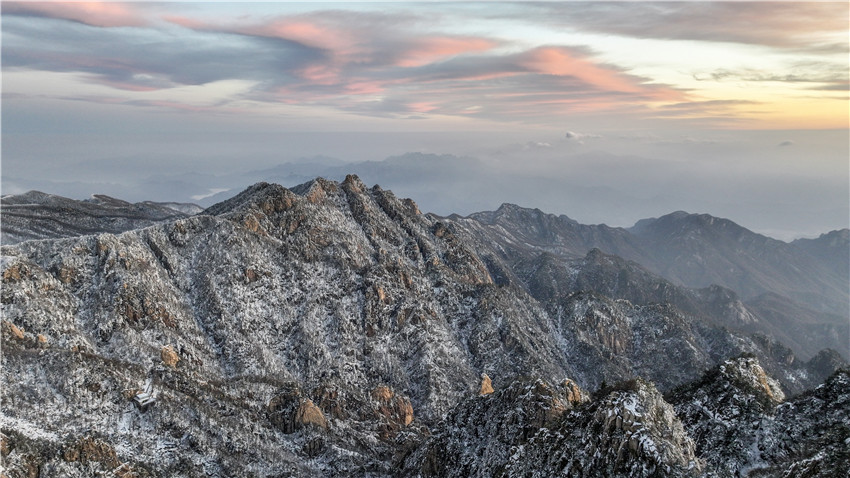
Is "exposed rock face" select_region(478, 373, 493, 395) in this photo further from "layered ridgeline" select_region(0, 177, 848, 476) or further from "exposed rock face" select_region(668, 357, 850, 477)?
"exposed rock face" select_region(668, 357, 850, 477)

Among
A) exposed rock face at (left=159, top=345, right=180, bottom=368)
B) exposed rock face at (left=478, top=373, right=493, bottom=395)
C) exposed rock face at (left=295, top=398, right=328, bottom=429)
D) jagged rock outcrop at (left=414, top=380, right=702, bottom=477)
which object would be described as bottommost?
exposed rock face at (left=478, top=373, right=493, bottom=395)

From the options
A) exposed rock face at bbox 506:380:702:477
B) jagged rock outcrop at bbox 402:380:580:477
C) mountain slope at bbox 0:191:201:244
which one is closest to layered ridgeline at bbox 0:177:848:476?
exposed rock face at bbox 506:380:702:477

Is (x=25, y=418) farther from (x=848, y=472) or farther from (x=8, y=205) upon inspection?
(x=8, y=205)

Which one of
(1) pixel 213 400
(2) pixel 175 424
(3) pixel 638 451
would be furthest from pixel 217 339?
(3) pixel 638 451

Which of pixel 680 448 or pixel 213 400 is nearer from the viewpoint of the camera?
pixel 680 448

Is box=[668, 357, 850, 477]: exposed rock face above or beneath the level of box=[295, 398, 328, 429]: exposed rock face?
above

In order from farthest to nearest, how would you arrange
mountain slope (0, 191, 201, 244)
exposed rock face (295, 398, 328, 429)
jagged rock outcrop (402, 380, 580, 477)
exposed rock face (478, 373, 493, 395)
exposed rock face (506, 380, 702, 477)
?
mountain slope (0, 191, 201, 244)
exposed rock face (478, 373, 493, 395)
exposed rock face (295, 398, 328, 429)
jagged rock outcrop (402, 380, 580, 477)
exposed rock face (506, 380, 702, 477)

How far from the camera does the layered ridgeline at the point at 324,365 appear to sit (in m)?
61.7

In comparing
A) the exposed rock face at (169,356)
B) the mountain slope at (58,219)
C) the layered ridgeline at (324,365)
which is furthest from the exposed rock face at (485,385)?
the mountain slope at (58,219)

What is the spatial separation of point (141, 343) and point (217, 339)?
59.7ft

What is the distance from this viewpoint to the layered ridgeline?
61.7 metres

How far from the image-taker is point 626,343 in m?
194

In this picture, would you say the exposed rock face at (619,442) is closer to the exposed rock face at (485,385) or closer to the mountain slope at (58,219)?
the exposed rock face at (485,385)

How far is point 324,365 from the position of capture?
134m
